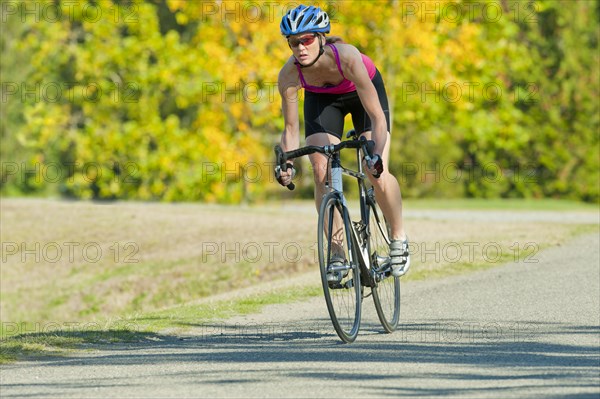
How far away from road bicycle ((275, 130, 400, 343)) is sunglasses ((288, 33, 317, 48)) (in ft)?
2.11

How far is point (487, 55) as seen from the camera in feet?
82.8

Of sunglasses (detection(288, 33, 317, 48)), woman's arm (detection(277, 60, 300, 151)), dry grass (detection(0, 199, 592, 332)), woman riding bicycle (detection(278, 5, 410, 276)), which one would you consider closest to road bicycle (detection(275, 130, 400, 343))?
woman riding bicycle (detection(278, 5, 410, 276))

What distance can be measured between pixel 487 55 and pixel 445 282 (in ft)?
47.3

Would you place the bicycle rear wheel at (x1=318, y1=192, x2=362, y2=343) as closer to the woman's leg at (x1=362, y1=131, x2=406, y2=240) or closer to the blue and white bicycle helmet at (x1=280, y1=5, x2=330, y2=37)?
the woman's leg at (x1=362, y1=131, x2=406, y2=240)

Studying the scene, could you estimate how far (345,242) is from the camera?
7984 mm

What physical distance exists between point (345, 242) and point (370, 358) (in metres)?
1.11

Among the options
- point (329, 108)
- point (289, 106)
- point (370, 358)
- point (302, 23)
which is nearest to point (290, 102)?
point (289, 106)

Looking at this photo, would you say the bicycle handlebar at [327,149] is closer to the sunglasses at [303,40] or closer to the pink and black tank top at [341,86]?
the pink and black tank top at [341,86]

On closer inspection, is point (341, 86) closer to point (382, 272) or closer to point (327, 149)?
point (327, 149)

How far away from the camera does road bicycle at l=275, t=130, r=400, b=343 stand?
7461 mm

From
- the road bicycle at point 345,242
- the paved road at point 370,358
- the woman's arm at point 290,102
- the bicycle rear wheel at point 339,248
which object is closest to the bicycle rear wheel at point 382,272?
the road bicycle at point 345,242

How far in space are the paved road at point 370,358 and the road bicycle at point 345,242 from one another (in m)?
0.24

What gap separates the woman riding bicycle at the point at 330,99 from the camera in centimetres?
750

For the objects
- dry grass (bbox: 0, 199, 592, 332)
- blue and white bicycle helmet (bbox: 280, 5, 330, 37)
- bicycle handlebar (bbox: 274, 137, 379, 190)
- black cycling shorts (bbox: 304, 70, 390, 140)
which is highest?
blue and white bicycle helmet (bbox: 280, 5, 330, 37)
